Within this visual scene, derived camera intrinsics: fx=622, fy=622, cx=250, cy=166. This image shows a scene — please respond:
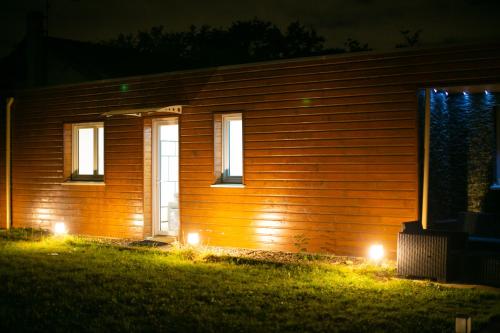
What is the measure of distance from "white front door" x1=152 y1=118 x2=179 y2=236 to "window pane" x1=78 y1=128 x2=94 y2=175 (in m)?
1.88

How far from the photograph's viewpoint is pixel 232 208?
36.3 ft

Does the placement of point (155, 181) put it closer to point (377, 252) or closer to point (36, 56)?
point (377, 252)

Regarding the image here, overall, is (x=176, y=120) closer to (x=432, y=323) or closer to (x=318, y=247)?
(x=318, y=247)

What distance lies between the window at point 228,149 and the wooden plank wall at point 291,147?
171mm

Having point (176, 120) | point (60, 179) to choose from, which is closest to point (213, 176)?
point (176, 120)

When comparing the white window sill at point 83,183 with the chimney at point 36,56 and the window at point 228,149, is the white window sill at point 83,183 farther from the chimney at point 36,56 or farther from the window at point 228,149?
the chimney at point 36,56

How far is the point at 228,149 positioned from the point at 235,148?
0.15m

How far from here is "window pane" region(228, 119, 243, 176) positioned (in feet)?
36.7

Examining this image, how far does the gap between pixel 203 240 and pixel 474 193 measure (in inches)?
188

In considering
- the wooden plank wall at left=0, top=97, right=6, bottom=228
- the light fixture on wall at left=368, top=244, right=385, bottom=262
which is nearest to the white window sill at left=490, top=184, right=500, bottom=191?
the light fixture on wall at left=368, top=244, right=385, bottom=262

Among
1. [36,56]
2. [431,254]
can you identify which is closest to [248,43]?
[36,56]

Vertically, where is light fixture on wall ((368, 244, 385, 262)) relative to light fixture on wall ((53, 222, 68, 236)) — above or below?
above

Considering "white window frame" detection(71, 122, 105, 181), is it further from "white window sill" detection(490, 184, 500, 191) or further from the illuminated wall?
"white window sill" detection(490, 184, 500, 191)

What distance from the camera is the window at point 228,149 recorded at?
1121 cm
